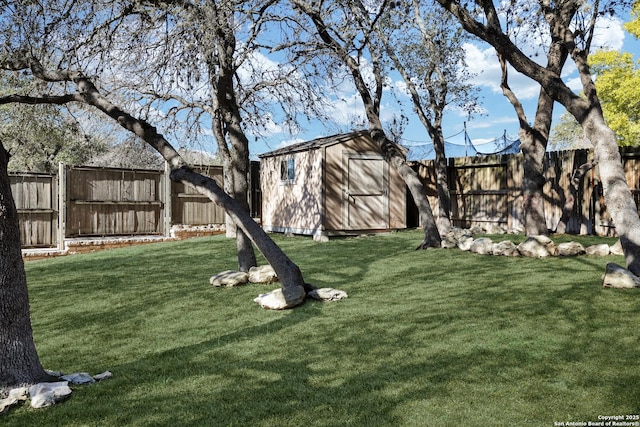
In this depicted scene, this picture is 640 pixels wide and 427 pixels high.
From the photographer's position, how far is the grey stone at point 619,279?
6535mm

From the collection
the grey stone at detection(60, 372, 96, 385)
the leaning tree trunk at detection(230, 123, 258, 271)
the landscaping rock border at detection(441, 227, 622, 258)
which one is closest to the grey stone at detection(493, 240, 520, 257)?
the landscaping rock border at detection(441, 227, 622, 258)

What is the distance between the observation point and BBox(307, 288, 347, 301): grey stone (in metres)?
6.92

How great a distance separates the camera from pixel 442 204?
14.6 m

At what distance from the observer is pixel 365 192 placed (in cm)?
1645

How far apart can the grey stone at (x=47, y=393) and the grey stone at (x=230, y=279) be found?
4140mm

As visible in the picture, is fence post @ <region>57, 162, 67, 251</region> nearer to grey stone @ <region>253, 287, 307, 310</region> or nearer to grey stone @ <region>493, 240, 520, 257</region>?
grey stone @ <region>253, 287, 307, 310</region>

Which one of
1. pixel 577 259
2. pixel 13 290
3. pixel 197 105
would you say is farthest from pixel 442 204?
pixel 13 290

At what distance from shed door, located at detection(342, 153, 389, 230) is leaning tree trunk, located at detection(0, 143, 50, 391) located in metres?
12.3

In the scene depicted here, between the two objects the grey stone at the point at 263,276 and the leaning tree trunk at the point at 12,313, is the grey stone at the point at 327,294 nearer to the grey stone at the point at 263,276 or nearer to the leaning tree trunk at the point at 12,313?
the grey stone at the point at 263,276

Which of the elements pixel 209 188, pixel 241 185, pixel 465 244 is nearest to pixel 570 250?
pixel 465 244

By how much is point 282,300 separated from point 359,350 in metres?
2.11

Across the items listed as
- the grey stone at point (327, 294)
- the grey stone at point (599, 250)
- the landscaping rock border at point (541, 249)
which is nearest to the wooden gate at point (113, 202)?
the landscaping rock border at point (541, 249)

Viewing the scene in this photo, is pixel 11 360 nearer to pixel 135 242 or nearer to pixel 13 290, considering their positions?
pixel 13 290

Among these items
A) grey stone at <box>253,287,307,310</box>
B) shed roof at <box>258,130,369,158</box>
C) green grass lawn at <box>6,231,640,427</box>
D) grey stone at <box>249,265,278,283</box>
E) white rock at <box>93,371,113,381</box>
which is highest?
shed roof at <box>258,130,369,158</box>
